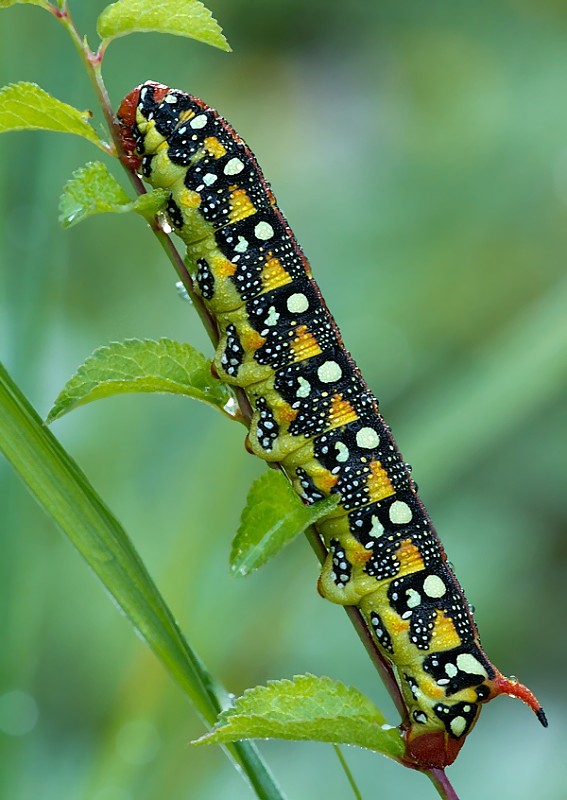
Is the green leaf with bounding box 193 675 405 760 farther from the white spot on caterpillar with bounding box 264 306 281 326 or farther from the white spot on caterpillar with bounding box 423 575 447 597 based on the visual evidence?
the white spot on caterpillar with bounding box 264 306 281 326

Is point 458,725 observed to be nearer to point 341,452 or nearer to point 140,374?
point 341,452

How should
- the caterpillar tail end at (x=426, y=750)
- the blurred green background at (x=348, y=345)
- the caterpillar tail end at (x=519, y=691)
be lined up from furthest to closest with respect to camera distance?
1. the blurred green background at (x=348, y=345)
2. the caterpillar tail end at (x=519, y=691)
3. the caterpillar tail end at (x=426, y=750)

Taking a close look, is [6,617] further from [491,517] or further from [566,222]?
[566,222]

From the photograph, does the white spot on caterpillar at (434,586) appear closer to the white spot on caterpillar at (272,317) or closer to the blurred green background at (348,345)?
the white spot on caterpillar at (272,317)

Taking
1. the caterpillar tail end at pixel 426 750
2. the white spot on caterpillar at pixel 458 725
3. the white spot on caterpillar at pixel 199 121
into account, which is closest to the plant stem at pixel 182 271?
the caterpillar tail end at pixel 426 750

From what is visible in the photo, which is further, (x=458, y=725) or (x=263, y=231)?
(x=263, y=231)

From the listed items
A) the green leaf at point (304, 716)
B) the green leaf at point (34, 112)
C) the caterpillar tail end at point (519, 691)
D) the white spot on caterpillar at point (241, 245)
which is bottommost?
the caterpillar tail end at point (519, 691)

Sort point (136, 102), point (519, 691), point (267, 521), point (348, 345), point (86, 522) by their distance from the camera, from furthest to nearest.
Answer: point (348, 345)
point (136, 102)
point (519, 691)
point (267, 521)
point (86, 522)

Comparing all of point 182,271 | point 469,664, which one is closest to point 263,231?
point 182,271
